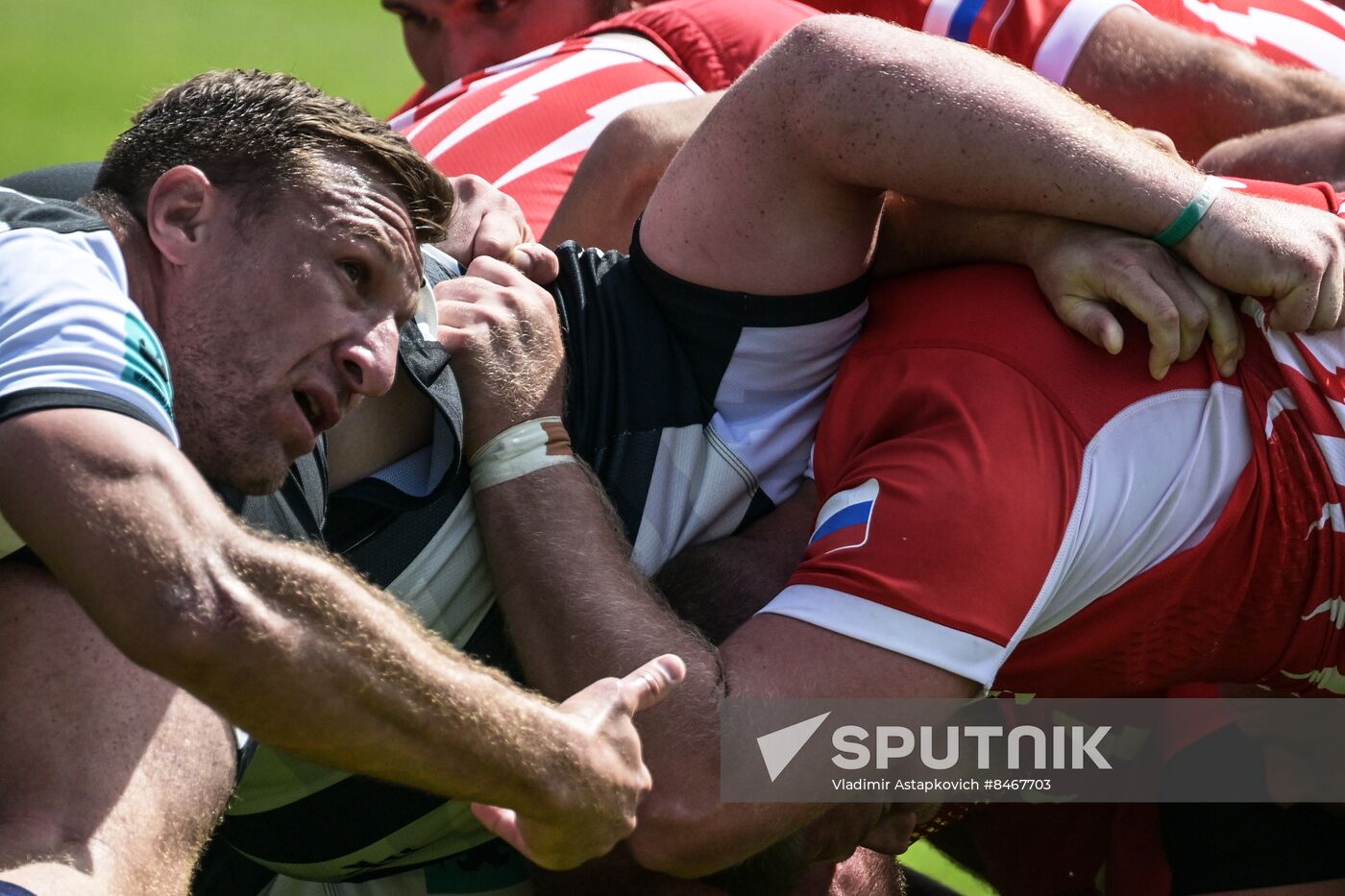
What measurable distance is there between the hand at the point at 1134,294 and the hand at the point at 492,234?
0.76 metres

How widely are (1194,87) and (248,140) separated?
209 cm

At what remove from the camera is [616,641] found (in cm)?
210

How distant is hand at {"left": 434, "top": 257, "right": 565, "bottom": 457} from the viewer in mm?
2268

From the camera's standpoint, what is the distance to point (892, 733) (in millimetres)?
2152

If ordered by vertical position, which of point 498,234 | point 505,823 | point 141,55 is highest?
point 498,234

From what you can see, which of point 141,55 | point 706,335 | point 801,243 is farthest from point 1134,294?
point 141,55

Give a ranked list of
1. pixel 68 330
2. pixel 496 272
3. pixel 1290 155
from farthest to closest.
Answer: pixel 1290 155 → pixel 496 272 → pixel 68 330

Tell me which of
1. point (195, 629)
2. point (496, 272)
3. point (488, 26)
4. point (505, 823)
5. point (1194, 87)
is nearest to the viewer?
point (195, 629)

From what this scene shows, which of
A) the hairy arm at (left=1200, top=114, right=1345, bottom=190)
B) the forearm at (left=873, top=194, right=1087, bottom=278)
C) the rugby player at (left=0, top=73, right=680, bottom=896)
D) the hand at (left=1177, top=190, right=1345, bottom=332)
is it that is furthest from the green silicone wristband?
the rugby player at (left=0, top=73, right=680, bottom=896)

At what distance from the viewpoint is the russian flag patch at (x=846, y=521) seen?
214 centimetres

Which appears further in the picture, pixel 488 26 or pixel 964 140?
pixel 488 26

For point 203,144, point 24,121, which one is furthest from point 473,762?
point 24,121

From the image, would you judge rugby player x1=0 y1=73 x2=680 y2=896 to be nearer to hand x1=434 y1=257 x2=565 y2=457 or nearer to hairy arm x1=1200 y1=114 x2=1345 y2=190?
hand x1=434 y1=257 x2=565 y2=457

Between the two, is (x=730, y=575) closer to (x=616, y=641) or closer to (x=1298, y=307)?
(x=616, y=641)
